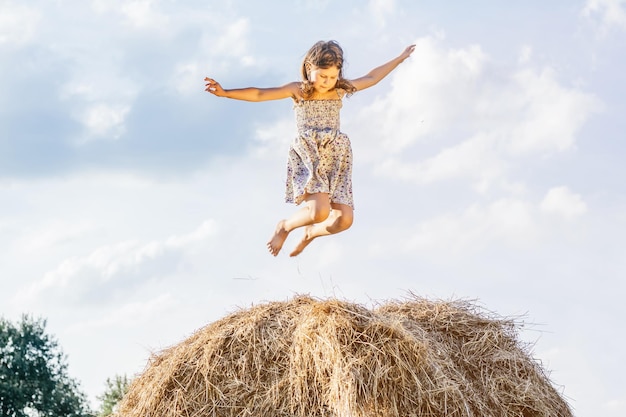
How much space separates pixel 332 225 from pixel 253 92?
131 cm

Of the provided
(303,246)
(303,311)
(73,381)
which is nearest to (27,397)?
(73,381)

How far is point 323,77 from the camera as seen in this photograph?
7.05m

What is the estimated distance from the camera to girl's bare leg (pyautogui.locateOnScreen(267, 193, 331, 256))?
6.95 meters

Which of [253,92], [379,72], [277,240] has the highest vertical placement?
[379,72]

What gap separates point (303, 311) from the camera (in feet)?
19.6

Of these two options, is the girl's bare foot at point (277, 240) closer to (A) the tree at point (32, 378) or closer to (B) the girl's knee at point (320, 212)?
(B) the girl's knee at point (320, 212)

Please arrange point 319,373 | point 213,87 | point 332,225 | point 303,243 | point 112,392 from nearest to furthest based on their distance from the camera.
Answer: point 319,373 → point 213,87 → point 332,225 → point 303,243 → point 112,392

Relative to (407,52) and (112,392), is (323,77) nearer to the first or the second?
(407,52)

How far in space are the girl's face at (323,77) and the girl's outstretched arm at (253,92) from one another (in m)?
0.16

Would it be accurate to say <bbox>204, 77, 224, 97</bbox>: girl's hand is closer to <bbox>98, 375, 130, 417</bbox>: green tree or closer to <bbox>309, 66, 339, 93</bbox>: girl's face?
<bbox>309, 66, 339, 93</bbox>: girl's face

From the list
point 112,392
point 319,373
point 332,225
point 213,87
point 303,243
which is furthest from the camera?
point 112,392

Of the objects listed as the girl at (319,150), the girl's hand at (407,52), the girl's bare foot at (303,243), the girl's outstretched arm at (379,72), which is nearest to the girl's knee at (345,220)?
the girl at (319,150)

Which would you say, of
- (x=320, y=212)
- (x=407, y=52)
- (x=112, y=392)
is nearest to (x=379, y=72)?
(x=407, y=52)

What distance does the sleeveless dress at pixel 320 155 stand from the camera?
7.09m
